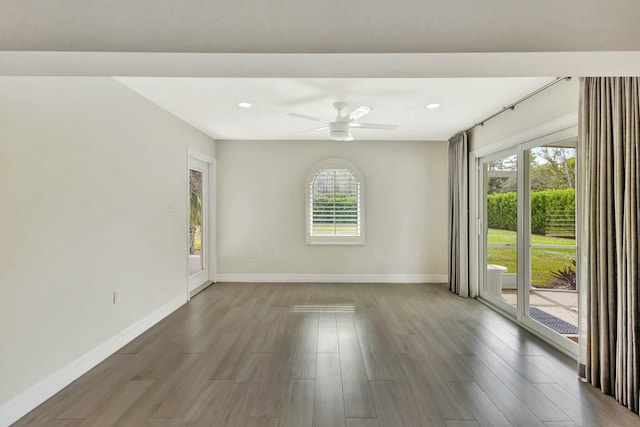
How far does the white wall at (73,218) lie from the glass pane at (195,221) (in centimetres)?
110

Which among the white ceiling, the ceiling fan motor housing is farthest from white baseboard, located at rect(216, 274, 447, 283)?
the ceiling fan motor housing

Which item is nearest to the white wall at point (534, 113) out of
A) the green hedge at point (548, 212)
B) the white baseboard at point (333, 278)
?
the green hedge at point (548, 212)

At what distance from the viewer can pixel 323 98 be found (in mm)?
3201

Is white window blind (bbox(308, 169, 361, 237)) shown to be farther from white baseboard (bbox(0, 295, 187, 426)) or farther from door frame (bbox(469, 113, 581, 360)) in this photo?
white baseboard (bbox(0, 295, 187, 426))

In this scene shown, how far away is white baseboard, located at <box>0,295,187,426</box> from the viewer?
1.91 metres

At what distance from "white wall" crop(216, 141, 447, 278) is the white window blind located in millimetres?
196

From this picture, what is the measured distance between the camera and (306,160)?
536cm

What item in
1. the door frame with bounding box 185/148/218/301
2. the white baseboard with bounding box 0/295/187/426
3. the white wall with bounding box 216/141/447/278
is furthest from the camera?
the white wall with bounding box 216/141/447/278

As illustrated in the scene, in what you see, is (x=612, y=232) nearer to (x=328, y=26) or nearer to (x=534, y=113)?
(x=534, y=113)

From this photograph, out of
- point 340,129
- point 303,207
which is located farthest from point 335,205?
point 340,129

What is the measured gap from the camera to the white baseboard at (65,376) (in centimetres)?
191

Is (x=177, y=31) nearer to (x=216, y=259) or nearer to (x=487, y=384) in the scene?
(x=487, y=384)

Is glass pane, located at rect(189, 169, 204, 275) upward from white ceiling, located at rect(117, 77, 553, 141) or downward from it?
downward

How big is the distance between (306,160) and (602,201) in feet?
13.3
